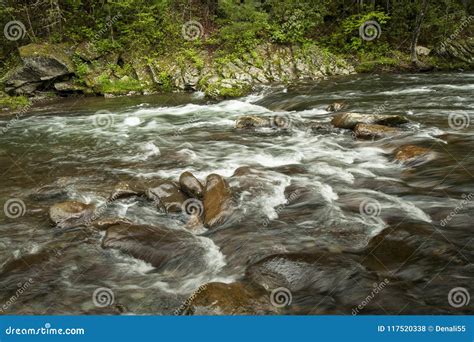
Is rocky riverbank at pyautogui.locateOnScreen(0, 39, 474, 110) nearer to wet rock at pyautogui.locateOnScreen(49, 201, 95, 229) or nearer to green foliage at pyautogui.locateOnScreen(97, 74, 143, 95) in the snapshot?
green foliage at pyautogui.locateOnScreen(97, 74, 143, 95)

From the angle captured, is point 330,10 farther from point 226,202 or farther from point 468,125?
point 226,202

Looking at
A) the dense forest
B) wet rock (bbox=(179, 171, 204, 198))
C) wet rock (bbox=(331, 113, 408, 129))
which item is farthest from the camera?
the dense forest

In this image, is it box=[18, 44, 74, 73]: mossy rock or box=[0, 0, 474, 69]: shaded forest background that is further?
box=[0, 0, 474, 69]: shaded forest background

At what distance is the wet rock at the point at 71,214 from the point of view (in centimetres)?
686

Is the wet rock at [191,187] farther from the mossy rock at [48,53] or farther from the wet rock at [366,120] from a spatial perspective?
the mossy rock at [48,53]

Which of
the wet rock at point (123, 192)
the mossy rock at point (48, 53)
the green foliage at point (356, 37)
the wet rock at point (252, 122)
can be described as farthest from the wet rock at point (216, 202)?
the green foliage at point (356, 37)

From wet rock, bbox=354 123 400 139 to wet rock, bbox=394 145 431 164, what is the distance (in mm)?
1281

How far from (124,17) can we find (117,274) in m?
23.1

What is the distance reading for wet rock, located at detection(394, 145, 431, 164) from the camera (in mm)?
8758

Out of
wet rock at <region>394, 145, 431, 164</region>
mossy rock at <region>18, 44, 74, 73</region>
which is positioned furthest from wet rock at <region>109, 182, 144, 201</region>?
mossy rock at <region>18, 44, 74, 73</region>

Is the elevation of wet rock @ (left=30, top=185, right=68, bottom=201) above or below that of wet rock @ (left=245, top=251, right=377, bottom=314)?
above

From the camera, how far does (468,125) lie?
11.1 m

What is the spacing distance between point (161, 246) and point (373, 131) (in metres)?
7.10

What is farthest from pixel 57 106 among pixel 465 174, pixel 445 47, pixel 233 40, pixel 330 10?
pixel 445 47
